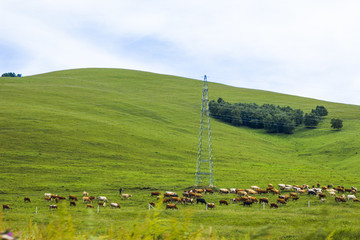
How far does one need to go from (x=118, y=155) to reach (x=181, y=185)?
2224 cm

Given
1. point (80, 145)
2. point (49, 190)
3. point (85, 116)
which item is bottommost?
point (49, 190)

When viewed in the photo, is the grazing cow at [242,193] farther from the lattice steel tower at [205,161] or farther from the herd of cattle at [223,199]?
the lattice steel tower at [205,161]

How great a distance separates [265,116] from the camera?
115562 mm

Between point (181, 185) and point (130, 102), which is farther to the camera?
point (130, 102)

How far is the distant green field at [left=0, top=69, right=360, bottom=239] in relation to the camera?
32.5 meters

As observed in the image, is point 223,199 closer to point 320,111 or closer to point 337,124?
point 337,124

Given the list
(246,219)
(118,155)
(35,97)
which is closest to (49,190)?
(118,155)

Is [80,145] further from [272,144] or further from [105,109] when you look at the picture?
[272,144]

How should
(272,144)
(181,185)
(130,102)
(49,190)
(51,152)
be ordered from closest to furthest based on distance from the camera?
(49,190) < (181,185) < (51,152) < (272,144) < (130,102)

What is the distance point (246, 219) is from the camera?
1187 inches

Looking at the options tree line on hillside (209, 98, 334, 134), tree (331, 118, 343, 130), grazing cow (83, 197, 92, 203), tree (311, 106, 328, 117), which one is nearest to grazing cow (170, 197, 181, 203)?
grazing cow (83, 197, 92, 203)

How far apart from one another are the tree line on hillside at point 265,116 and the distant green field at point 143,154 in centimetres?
288

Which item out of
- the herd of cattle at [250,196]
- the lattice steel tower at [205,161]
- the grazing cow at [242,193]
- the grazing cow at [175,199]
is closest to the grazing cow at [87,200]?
the herd of cattle at [250,196]

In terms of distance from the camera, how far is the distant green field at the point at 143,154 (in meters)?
32.5
